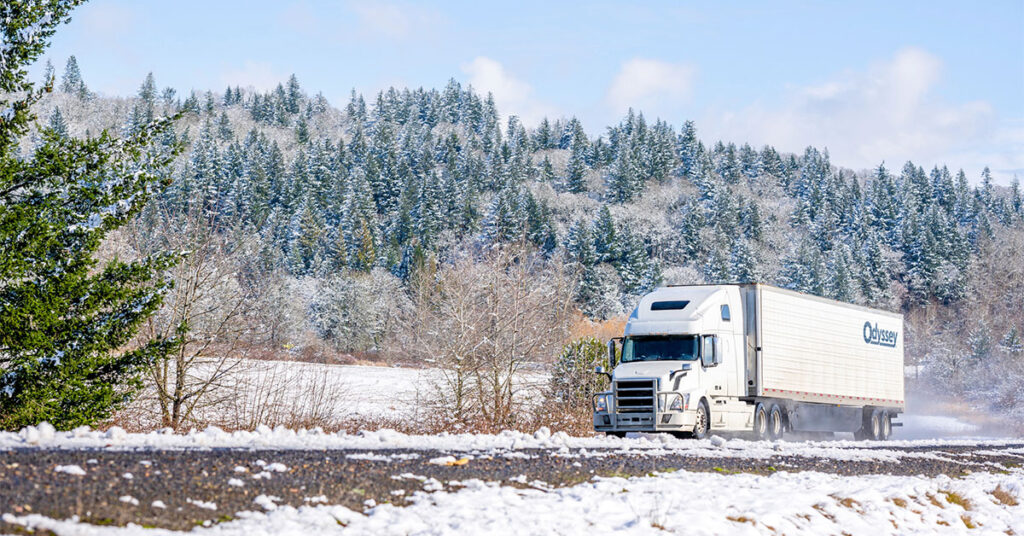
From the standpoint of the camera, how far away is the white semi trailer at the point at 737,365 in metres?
22.1

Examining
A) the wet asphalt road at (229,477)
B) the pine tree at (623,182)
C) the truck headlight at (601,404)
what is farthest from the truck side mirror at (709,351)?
the pine tree at (623,182)

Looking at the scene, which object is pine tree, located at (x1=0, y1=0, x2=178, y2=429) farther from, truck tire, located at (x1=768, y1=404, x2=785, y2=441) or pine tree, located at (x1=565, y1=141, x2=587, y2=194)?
pine tree, located at (x1=565, y1=141, x2=587, y2=194)

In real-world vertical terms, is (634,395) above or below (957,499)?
above

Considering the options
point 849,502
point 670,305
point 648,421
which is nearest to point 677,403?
point 648,421

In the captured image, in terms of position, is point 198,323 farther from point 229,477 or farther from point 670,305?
point 229,477

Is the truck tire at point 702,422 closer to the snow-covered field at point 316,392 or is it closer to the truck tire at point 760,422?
the truck tire at point 760,422

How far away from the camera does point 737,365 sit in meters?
24.0

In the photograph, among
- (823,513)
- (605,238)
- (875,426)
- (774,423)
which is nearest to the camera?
(823,513)

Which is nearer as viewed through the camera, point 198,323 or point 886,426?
point 198,323

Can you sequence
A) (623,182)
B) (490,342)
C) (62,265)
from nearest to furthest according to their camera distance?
(62,265), (490,342), (623,182)

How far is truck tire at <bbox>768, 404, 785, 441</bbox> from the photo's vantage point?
25453 mm

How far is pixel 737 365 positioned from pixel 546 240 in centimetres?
10185

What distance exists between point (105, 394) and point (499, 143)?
169701 millimetres

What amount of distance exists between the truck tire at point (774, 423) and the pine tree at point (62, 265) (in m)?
15.7
